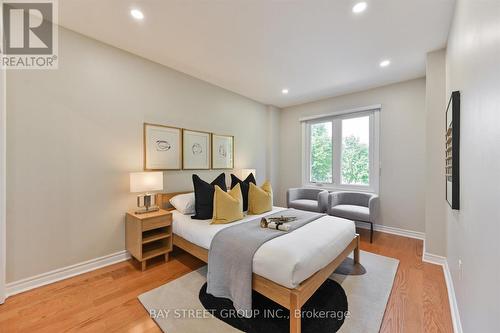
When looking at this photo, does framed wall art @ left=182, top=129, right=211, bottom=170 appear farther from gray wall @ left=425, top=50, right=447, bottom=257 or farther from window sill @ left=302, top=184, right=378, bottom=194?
gray wall @ left=425, top=50, right=447, bottom=257

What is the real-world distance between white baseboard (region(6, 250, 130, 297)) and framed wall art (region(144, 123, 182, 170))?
1217 millimetres

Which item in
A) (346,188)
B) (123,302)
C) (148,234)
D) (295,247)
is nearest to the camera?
(295,247)

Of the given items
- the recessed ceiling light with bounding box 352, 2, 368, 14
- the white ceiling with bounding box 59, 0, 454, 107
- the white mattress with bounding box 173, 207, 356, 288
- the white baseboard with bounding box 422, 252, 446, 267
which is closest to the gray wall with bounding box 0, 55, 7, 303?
the white ceiling with bounding box 59, 0, 454, 107

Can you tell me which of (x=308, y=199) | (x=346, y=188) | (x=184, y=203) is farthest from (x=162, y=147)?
(x=346, y=188)

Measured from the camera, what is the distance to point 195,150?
3500mm

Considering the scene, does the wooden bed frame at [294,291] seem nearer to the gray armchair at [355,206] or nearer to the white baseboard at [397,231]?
the gray armchair at [355,206]

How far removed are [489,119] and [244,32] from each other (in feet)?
7.31

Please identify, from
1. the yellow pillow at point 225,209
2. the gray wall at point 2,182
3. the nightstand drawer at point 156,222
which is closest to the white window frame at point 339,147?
the yellow pillow at point 225,209

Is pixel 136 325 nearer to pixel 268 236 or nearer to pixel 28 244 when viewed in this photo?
pixel 268 236

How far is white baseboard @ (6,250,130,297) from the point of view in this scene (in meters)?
2.01

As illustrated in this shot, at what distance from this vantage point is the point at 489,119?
101 centimetres

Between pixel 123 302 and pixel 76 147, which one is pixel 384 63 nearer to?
pixel 76 147

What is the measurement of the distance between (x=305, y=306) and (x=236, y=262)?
75 cm

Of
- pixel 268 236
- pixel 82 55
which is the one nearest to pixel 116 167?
pixel 82 55
